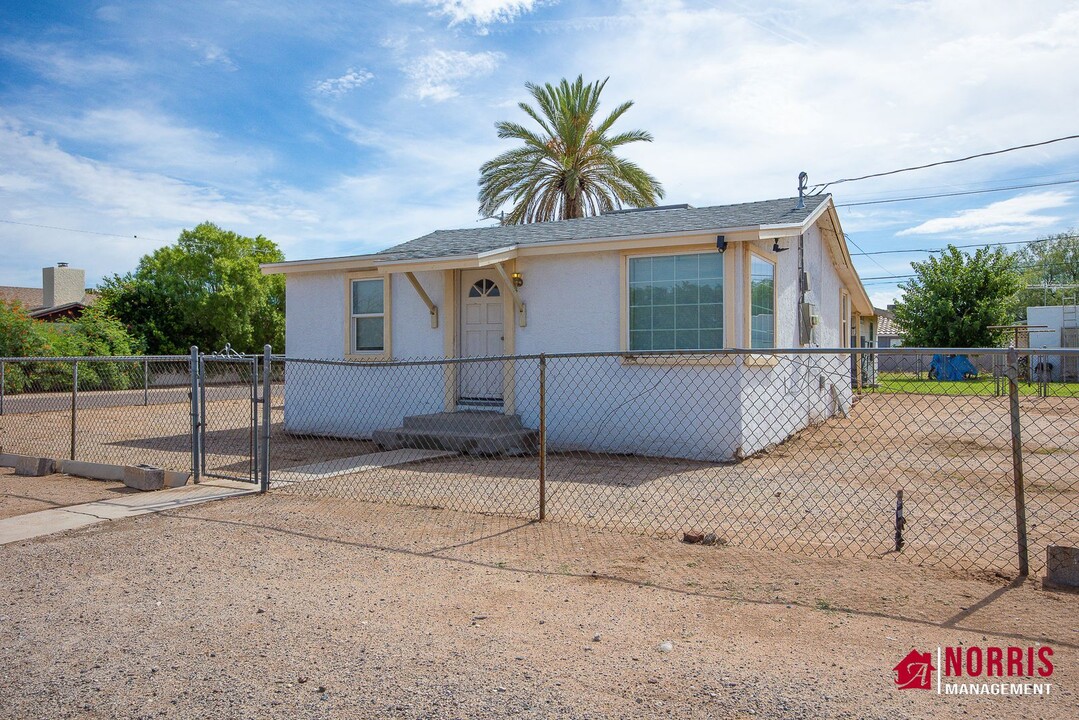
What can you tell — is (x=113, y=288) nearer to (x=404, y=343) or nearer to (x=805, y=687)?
(x=404, y=343)

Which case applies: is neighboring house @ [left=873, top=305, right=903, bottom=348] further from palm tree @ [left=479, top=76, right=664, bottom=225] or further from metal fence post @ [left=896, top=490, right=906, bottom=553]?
metal fence post @ [left=896, top=490, right=906, bottom=553]

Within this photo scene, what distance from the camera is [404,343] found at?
11.9 meters

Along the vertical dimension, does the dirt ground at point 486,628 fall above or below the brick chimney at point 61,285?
below

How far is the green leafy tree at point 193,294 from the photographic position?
28.3 m

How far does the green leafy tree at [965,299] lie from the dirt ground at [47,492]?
29.7 m

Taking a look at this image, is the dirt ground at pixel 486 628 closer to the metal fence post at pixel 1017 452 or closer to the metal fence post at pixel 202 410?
the metal fence post at pixel 1017 452

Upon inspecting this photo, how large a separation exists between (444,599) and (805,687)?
199 cm

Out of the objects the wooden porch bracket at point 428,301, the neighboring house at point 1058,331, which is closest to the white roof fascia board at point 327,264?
the wooden porch bracket at point 428,301

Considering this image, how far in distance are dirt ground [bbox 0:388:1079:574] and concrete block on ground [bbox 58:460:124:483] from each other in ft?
3.12

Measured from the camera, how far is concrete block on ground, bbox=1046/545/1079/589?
411 cm

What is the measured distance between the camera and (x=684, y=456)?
9.61 meters

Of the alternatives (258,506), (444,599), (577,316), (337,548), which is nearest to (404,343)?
(577,316)

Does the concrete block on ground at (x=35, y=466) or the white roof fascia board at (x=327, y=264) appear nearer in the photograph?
the concrete block on ground at (x=35, y=466)

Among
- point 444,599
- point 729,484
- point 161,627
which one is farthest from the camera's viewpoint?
point 729,484
